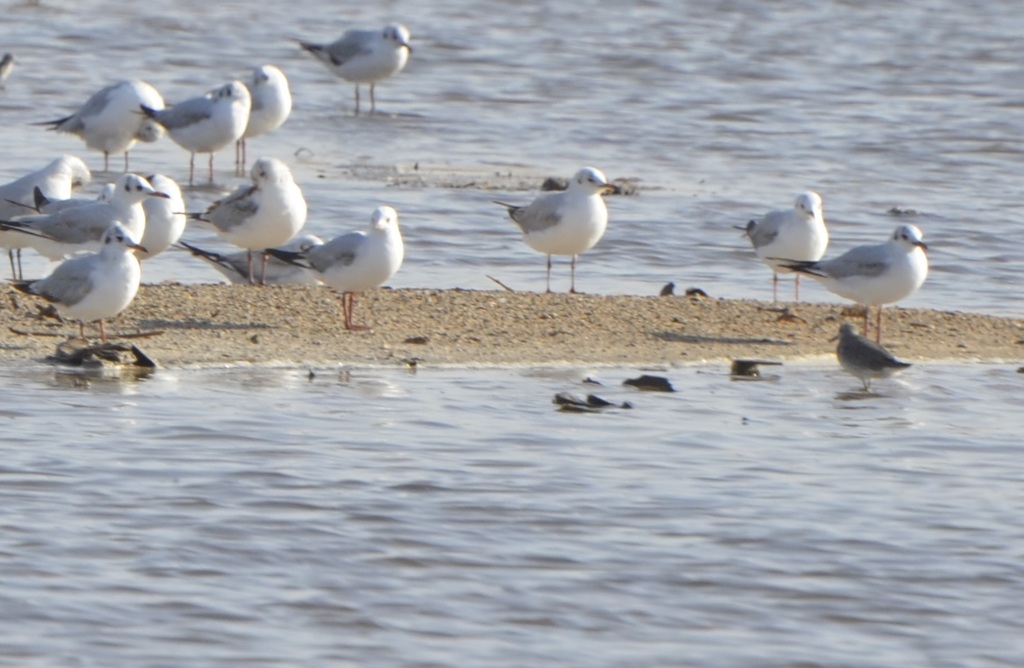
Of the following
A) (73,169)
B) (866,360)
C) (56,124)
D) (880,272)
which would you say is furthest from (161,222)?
(56,124)

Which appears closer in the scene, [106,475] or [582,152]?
[106,475]

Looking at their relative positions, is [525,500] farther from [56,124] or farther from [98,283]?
[56,124]

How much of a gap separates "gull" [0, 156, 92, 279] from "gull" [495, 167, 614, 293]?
10.00 ft

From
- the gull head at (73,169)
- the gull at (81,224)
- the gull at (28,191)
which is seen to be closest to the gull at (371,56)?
the gull head at (73,169)

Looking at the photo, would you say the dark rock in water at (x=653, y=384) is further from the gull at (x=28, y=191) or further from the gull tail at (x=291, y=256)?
the gull at (x=28, y=191)

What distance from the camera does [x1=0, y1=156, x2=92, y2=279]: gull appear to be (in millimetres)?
12383

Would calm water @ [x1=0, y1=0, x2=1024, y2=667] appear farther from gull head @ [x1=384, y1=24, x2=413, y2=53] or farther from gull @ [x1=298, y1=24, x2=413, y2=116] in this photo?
gull head @ [x1=384, y1=24, x2=413, y2=53]

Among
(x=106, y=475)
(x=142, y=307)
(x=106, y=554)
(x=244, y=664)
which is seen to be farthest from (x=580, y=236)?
→ (x=244, y=664)

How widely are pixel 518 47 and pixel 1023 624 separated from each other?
20734 millimetres

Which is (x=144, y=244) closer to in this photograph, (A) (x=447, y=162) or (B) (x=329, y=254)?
(B) (x=329, y=254)

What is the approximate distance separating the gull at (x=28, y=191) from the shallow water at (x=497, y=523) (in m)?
3.24

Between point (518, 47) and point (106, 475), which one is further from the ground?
point (518, 47)

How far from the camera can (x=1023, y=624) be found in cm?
644

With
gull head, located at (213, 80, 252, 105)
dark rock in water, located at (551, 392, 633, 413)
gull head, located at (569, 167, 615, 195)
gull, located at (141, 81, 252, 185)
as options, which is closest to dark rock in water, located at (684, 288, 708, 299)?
gull head, located at (569, 167, 615, 195)
